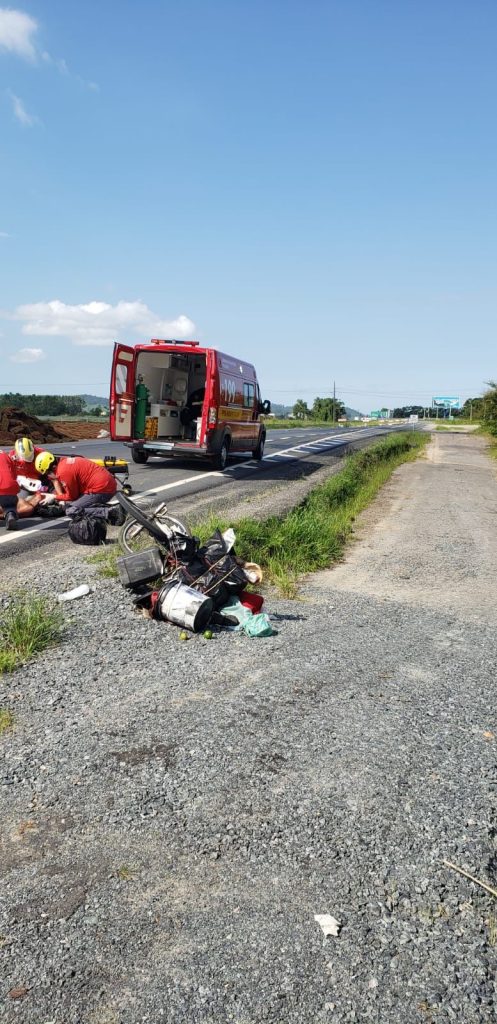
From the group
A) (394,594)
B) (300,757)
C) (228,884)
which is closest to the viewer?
(228,884)

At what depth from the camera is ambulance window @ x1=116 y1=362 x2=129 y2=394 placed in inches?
639

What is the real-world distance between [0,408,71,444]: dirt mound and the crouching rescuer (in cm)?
1472

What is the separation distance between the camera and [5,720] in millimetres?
4207

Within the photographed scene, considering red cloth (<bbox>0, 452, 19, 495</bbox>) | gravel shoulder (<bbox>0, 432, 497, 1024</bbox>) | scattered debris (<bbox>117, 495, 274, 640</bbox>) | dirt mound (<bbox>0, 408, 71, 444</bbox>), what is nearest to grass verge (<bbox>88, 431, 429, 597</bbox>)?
scattered debris (<bbox>117, 495, 274, 640</bbox>)

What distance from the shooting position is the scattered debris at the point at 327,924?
105 inches

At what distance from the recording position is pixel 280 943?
2.62 meters

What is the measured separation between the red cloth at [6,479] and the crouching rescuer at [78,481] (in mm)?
370

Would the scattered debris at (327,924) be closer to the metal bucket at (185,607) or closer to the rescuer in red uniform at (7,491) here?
the metal bucket at (185,607)

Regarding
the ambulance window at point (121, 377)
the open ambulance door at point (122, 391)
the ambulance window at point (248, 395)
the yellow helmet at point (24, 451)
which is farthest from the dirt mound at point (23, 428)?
the yellow helmet at point (24, 451)

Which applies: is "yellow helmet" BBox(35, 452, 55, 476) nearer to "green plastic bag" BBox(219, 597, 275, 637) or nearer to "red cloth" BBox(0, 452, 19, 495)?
"red cloth" BBox(0, 452, 19, 495)

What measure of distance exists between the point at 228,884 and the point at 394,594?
5220 mm

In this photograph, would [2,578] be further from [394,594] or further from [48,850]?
[48,850]

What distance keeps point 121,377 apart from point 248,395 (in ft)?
14.1

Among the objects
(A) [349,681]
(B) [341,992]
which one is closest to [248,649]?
(A) [349,681]
